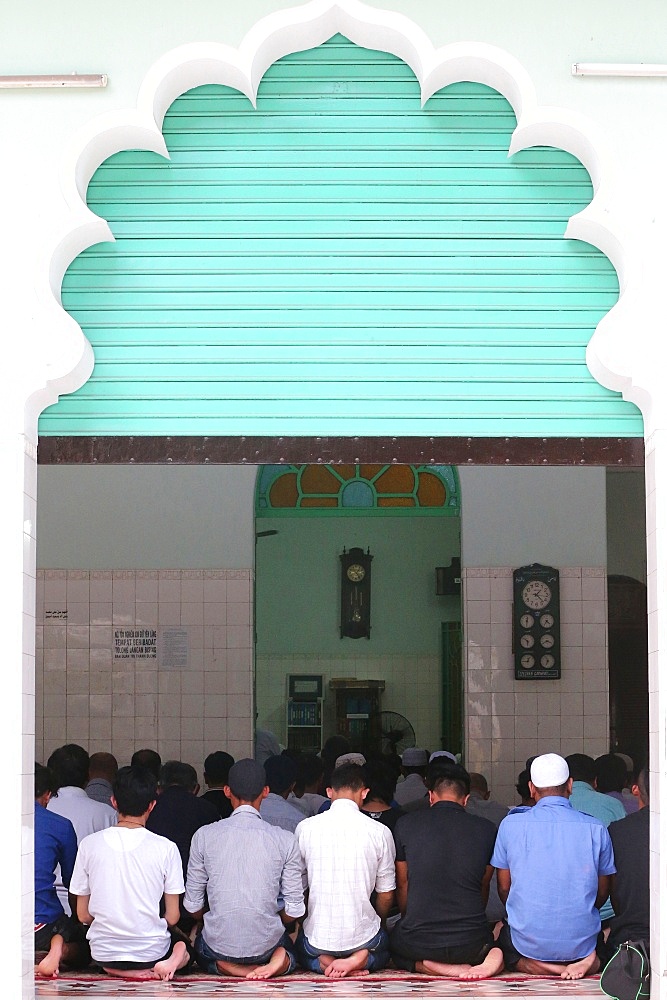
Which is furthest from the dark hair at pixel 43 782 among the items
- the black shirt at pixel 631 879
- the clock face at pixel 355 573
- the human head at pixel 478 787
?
the clock face at pixel 355 573

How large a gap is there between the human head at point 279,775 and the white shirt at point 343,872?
1.34 metres

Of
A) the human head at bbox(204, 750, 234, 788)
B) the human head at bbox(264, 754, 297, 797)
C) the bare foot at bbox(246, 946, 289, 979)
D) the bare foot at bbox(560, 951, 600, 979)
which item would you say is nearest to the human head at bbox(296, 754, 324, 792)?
the human head at bbox(264, 754, 297, 797)

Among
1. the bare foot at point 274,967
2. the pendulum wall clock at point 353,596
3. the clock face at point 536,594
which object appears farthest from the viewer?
the pendulum wall clock at point 353,596

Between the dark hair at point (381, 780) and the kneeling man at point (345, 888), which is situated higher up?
the dark hair at point (381, 780)

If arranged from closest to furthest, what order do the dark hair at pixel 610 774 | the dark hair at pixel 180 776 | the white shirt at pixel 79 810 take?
1. the white shirt at pixel 79 810
2. the dark hair at pixel 180 776
3. the dark hair at pixel 610 774

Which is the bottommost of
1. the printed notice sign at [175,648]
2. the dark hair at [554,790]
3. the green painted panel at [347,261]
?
the dark hair at [554,790]

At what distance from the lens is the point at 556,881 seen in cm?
480

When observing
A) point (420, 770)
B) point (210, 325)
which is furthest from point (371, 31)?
point (420, 770)

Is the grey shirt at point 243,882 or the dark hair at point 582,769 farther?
the dark hair at point 582,769

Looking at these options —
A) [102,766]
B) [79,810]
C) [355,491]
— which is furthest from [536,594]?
[79,810]

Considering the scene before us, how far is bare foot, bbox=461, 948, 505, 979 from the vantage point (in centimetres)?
488

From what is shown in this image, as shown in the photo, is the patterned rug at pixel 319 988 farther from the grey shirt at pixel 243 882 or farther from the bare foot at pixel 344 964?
the grey shirt at pixel 243 882

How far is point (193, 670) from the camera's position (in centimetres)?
888

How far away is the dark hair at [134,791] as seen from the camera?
4742 millimetres
